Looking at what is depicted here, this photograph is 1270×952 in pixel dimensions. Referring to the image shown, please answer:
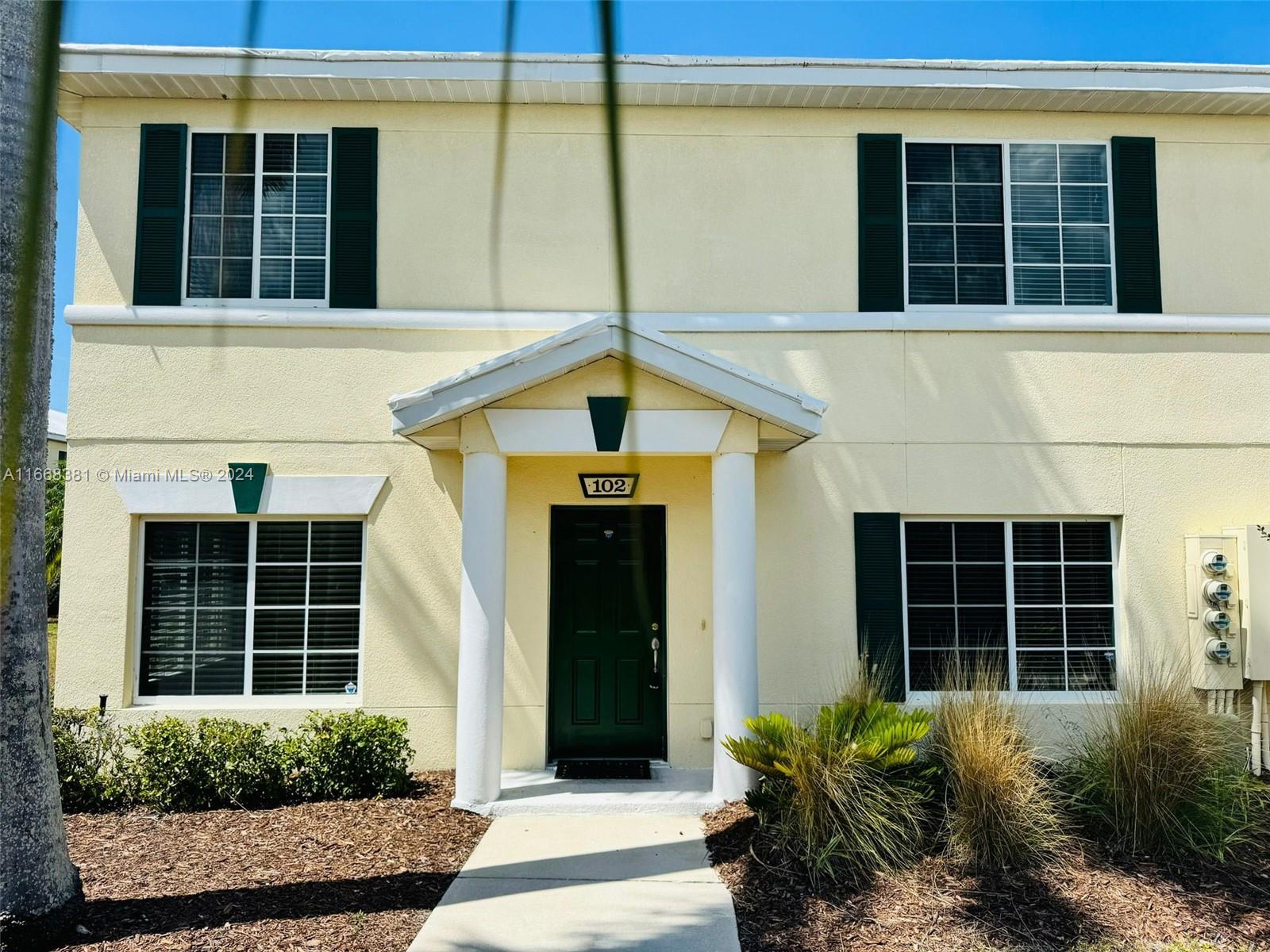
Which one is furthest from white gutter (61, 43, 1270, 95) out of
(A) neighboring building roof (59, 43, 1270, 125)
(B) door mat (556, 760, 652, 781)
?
(B) door mat (556, 760, 652, 781)

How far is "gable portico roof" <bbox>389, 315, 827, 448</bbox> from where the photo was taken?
7.21 m

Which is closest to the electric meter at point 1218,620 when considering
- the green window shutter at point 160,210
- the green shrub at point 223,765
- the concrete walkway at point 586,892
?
the concrete walkway at point 586,892

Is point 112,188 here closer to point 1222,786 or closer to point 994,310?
point 994,310

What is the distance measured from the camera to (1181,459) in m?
8.86

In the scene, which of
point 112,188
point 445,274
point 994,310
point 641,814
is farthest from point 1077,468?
point 112,188

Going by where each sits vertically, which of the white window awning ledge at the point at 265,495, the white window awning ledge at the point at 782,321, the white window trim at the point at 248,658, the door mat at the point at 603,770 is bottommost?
the door mat at the point at 603,770

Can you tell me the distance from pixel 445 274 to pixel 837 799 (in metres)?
5.67

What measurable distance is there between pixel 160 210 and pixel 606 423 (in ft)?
15.6

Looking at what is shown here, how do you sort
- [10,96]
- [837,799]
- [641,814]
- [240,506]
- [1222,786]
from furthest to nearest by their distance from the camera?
[240,506]
[641,814]
[1222,786]
[837,799]
[10,96]

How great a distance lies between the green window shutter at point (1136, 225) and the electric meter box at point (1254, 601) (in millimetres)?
2231

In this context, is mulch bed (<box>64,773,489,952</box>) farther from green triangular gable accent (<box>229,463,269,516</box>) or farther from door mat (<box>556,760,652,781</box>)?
green triangular gable accent (<box>229,463,269,516</box>)

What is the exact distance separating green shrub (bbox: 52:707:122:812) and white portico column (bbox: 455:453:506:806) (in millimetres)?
2687

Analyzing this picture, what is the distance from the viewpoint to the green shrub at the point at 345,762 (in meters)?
7.48

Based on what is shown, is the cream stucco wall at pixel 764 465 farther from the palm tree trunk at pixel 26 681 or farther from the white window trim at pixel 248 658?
the palm tree trunk at pixel 26 681
